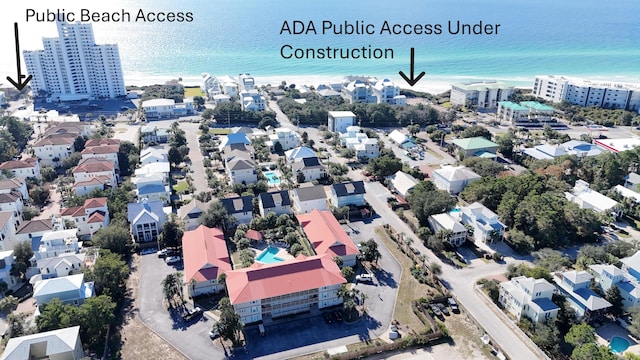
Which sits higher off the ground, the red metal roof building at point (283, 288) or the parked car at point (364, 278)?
the red metal roof building at point (283, 288)

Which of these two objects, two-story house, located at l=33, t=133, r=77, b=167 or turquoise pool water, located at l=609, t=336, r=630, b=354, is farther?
two-story house, located at l=33, t=133, r=77, b=167

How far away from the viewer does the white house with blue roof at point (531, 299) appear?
1151 inches

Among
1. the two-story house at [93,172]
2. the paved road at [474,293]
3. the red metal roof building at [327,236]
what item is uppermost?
the two-story house at [93,172]

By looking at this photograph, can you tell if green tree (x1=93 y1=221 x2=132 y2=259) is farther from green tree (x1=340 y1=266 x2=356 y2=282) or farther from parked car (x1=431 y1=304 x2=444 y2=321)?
parked car (x1=431 y1=304 x2=444 y2=321)

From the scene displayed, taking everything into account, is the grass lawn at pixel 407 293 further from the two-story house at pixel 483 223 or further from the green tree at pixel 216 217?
the green tree at pixel 216 217

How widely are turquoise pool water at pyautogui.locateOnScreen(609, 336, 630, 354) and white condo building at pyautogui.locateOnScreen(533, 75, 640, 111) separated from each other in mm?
71021

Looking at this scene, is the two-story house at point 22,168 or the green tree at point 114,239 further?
the two-story house at point 22,168

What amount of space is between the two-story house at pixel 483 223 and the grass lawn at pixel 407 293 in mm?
8124

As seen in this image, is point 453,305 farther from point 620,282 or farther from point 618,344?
point 620,282

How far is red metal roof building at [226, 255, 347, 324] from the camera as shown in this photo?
2961 centimetres

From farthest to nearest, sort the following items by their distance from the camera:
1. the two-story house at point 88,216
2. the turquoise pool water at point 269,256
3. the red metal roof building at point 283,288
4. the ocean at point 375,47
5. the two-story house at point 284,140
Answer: the ocean at point 375,47 < the two-story house at point 284,140 < the two-story house at point 88,216 < the turquoise pool water at point 269,256 < the red metal roof building at point 283,288

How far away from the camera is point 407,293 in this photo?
33.4 m

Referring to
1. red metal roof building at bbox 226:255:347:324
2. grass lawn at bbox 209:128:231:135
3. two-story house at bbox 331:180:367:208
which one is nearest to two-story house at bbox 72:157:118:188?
grass lawn at bbox 209:128:231:135

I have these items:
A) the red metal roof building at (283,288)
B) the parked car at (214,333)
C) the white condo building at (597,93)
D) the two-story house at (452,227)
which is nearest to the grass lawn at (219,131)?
the two-story house at (452,227)
